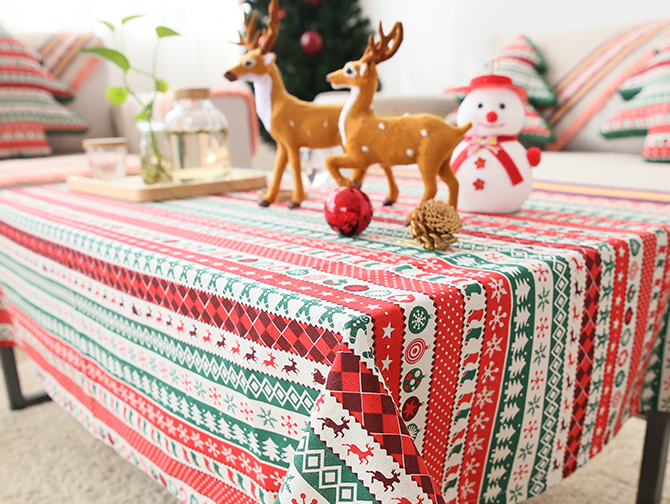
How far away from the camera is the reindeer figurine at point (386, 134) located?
701 millimetres

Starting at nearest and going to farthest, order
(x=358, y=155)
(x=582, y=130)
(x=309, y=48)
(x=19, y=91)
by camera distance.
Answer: (x=358, y=155) → (x=582, y=130) → (x=19, y=91) → (x=309, y=48)

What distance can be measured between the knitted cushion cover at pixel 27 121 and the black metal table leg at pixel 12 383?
1016 mm

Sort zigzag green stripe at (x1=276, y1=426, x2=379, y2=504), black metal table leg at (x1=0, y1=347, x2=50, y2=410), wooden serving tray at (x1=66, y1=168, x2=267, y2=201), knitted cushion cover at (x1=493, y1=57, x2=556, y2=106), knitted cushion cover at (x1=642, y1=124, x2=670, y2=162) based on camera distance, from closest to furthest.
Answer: zigzag green stripe at (x1=276, y1=426, x2=379, y2=504), wooden serving tray at (x1=66, y1=168, x2=267, y2=201), black metal table leg at (x1=0, y1=347, x2=50, y2=410), knitted cushion cover at (x1=642, y1=124, x2=670, y2=162), knitted cushion cover at (x1=493, y1=57, x2=556, y2=106)

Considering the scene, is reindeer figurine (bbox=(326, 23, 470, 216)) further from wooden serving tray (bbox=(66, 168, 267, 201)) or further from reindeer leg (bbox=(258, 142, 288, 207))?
wooden serving tray (bbox=(66, 168, 267, 201))

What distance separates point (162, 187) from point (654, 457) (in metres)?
0.90

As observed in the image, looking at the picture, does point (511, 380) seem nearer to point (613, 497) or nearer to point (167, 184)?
point (613, 497)

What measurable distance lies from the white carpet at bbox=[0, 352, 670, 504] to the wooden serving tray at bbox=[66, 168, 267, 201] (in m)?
0.50

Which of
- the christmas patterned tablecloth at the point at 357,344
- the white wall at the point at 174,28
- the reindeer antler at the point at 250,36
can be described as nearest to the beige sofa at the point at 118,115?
the white wall at the point at 174,28

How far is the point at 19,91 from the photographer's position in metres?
2.04

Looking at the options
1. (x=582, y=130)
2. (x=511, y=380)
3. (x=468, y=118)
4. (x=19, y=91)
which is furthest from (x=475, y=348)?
(x=19, y=91)

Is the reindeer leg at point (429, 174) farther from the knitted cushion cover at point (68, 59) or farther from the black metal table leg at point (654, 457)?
the knitted cushion cover at point (68, 59)

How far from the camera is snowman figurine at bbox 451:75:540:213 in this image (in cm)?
78

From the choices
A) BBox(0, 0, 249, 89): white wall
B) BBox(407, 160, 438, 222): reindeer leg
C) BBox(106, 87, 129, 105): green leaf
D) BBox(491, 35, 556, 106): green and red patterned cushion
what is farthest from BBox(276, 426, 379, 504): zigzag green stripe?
BBox(0, 0, 249, 89): white wall

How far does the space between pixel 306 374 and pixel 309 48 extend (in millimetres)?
2645
